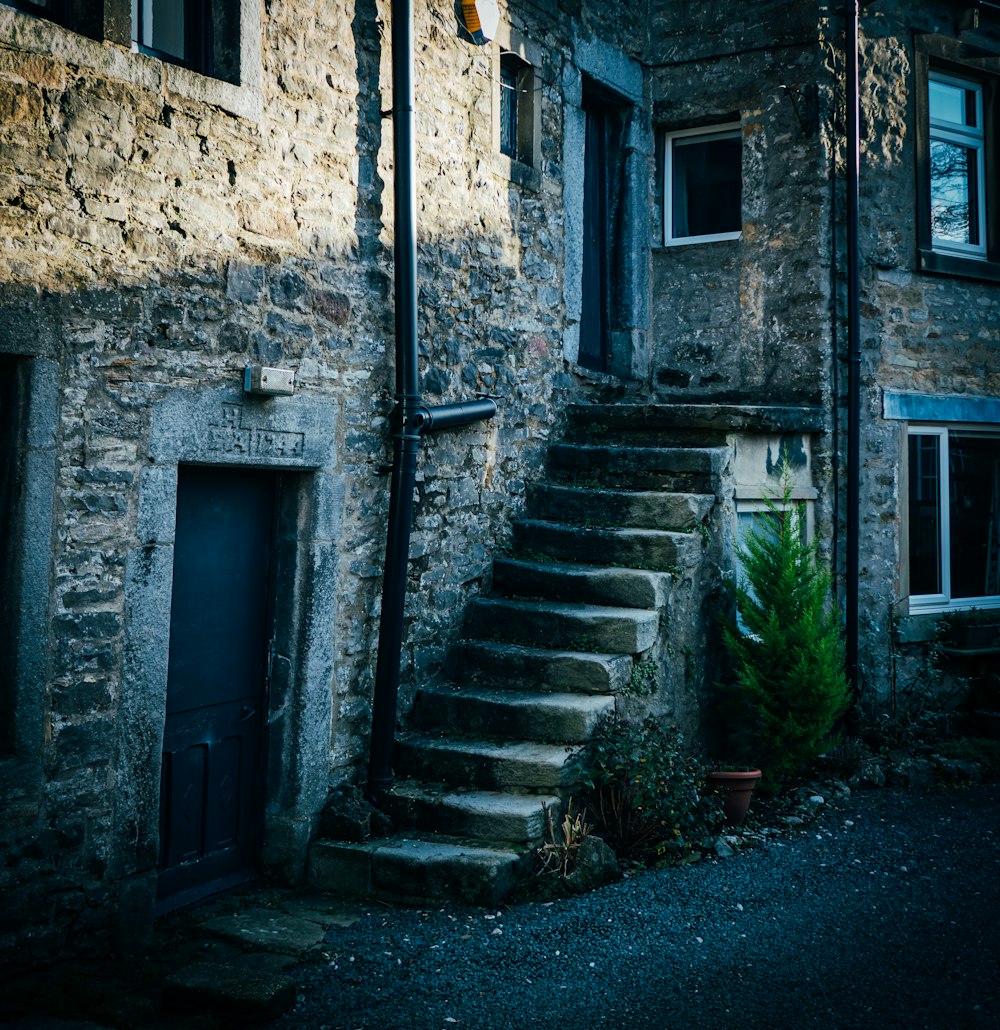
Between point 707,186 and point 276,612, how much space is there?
5.34 meters

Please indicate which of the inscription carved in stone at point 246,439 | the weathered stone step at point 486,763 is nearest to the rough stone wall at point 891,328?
the weathered stone step at point 486,763

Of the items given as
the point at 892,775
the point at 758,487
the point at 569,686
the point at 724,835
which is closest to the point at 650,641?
the point at 569,686

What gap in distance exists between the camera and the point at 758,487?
24.0ft

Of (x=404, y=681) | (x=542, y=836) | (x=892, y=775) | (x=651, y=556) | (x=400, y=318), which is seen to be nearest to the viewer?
(x=542, y=836)

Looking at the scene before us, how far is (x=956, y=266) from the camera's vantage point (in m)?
8.42

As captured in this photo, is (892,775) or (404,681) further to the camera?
(892,775)

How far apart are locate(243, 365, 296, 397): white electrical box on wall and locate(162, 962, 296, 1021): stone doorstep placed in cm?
247

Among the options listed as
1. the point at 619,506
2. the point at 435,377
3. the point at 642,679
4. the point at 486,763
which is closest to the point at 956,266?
the point at 619,506

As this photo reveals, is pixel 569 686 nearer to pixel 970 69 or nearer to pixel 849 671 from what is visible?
pixel 849 671

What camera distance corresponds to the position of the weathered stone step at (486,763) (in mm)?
5414

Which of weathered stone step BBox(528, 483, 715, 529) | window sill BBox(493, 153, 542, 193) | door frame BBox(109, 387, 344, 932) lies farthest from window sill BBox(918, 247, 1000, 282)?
door frame BBox(109, 387, 344, 932)

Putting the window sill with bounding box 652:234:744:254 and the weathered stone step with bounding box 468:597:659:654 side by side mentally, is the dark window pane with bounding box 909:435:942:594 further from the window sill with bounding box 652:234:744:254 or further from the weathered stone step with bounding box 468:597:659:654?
the weathered stone step with bounding box 468:597:659:654

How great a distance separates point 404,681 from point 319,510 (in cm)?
122

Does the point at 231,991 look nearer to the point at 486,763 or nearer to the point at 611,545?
the point at 486,763
